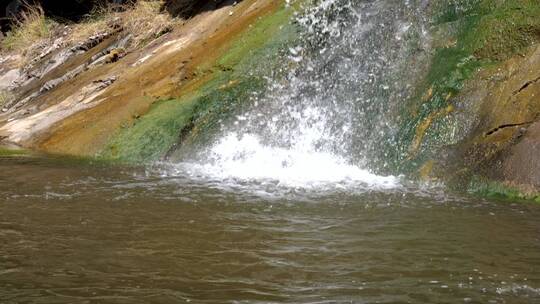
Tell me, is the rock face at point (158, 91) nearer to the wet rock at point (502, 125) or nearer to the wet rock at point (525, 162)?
the wet rock at point (502, 125)

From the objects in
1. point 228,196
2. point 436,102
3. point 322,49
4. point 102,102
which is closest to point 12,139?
point 102,102

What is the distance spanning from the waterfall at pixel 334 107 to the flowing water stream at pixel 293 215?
0.02 m

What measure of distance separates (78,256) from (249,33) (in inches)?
308

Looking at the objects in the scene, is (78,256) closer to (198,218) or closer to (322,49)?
(198,218)

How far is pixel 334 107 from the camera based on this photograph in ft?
30.2

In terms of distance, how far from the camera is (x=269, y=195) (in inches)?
253

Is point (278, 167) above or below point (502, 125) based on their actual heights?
below

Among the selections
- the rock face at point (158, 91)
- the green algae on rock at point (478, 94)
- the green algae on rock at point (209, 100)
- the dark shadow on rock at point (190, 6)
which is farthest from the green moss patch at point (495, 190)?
the dark shadow on rock at point (190, 6)

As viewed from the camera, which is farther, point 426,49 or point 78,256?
point 426,49

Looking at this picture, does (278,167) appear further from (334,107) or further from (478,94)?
(478,94)

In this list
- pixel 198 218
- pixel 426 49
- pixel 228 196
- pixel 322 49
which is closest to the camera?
pixel 198 218

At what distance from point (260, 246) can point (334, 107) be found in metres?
4.96

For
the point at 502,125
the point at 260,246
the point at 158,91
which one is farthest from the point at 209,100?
the point at 260,246

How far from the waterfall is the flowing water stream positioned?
0.02m
